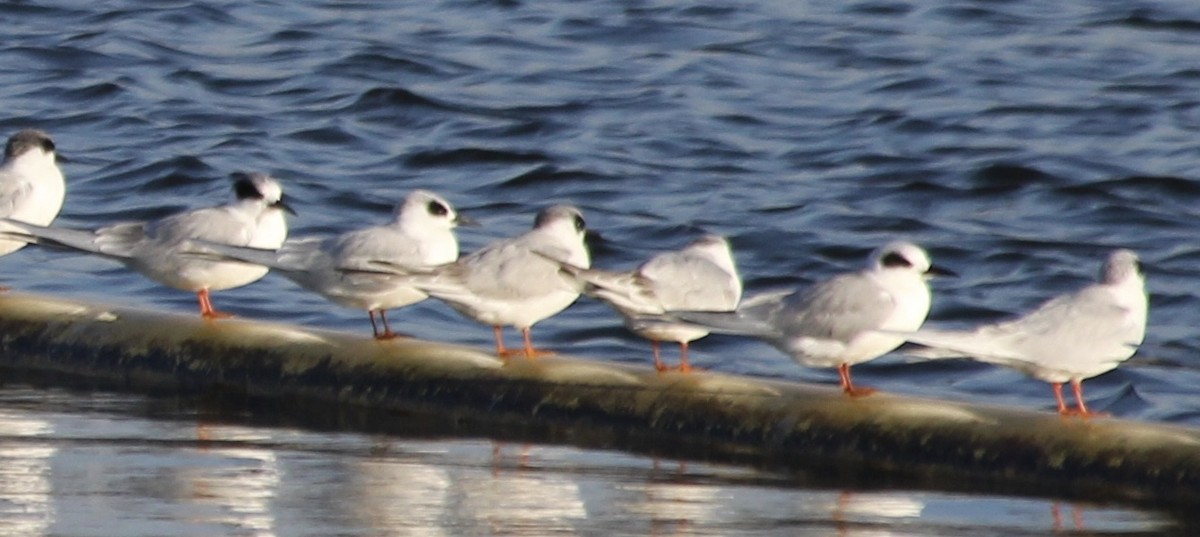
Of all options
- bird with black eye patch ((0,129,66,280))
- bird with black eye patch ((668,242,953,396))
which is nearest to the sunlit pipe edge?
bird with black eye patch ((668,242,953,396))

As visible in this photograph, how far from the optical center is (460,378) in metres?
6.65

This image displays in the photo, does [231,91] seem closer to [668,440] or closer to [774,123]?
[774,123]

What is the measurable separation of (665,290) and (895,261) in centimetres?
70

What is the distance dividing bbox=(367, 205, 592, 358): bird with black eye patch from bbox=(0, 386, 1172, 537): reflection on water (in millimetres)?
919

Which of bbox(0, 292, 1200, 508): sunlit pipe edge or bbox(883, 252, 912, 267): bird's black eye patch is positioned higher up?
bbox(883, 252, 912, 267): bird's black eye patch

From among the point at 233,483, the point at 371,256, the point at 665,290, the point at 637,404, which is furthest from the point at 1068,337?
the point at 233,483

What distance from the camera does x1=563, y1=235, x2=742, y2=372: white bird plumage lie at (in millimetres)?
6883

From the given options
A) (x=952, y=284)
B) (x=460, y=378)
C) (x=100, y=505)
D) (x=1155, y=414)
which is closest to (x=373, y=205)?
(x=952, y=284)

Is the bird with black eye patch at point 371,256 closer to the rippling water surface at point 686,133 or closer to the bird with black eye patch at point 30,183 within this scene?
the bird with black eye patch at point 30,183

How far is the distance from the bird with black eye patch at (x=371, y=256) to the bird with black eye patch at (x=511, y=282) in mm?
96

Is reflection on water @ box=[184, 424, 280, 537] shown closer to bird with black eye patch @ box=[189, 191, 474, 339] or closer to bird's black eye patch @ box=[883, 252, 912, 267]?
bird with black eye patch @ box=[189, 191, 474, 339]

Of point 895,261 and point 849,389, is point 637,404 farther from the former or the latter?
point 895,261

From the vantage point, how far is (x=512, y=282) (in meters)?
7.18

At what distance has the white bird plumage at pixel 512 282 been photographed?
711cm
